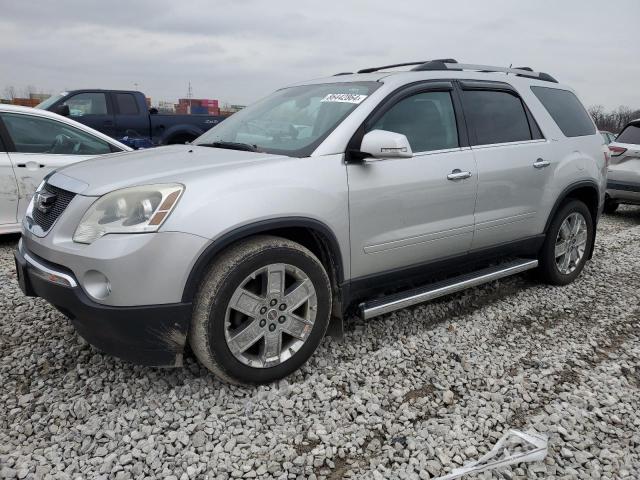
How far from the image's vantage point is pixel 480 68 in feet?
13.9

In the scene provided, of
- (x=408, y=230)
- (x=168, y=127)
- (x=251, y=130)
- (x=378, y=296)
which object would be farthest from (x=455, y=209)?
(x=168, y=127)

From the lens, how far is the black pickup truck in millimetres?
10305

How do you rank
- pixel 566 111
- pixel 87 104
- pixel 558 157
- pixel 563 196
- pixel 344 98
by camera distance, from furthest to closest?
pixel 87 104
pixel 566 111
pixel 563 196
pixel 558 157
pixel 344 98

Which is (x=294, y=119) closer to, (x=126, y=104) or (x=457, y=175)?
(x=457, y=175)

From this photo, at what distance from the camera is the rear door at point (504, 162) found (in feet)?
12.5

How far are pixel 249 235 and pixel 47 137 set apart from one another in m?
4.03

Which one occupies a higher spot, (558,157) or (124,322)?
(558,157)

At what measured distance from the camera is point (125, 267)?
242 cm

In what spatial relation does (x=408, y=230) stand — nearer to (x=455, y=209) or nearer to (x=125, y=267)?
(x=455, y=209)

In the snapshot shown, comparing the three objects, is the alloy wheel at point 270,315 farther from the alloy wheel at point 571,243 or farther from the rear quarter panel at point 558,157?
the alloy wheel at point 571,243

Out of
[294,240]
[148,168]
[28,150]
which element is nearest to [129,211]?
[148,168]

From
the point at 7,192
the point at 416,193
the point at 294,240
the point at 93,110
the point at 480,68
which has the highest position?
the point at 93,110

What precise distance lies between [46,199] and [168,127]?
8872 millimetres

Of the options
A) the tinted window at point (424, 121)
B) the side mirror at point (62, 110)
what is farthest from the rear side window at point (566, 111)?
the side mirror at point (62, 110)
